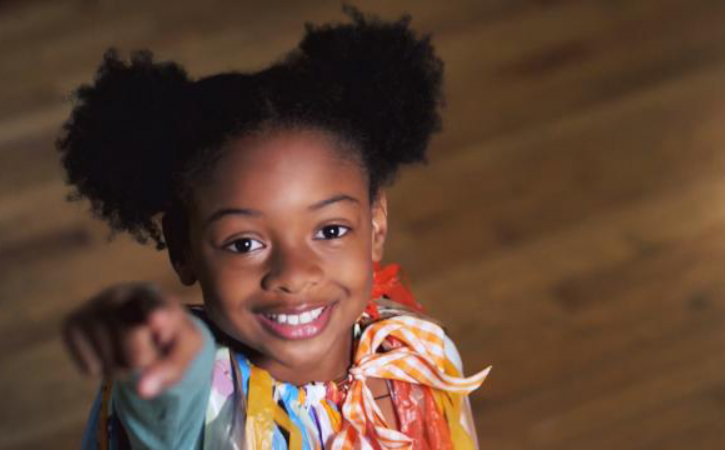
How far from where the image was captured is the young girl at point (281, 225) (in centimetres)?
91

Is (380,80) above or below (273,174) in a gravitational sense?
above

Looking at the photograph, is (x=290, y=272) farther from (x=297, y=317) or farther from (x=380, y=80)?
(x=380, y=80)

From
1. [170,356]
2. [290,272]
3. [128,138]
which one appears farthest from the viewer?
[128,138]

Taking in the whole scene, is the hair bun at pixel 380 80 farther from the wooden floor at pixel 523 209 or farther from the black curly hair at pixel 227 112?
the wooden floor at pixel 523 209

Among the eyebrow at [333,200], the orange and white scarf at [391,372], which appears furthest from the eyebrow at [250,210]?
the orange and white scarf at [391,372]

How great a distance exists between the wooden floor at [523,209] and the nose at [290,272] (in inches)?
36.6

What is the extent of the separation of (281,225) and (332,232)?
63mm

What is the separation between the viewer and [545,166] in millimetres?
2064

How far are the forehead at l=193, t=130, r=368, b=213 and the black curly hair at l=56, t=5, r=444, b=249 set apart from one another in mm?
16

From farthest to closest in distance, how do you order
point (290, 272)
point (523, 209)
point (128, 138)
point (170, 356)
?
point (523, 209) < point (128, 138) < point (290, 272) < point (170, 356)

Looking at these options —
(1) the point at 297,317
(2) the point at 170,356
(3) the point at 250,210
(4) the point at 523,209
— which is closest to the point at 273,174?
(3) the point at 250,210

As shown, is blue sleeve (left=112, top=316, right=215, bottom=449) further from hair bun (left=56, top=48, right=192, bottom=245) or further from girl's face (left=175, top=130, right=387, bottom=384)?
hair bun (left=56, top=48, right=192, bottom=245)

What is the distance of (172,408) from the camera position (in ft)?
2.59

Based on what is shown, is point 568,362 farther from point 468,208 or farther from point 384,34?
point 384,34
